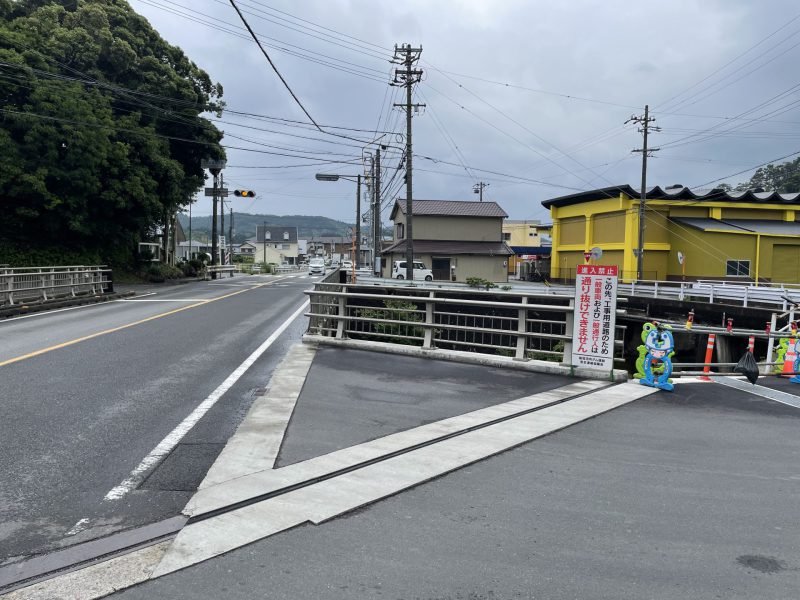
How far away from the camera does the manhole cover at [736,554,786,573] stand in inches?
142

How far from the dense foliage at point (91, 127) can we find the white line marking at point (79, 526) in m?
29.8

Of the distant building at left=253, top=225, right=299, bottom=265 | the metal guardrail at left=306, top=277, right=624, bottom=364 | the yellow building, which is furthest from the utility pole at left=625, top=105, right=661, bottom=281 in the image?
the distant building at left=253, top=225, right=299, bottom=265

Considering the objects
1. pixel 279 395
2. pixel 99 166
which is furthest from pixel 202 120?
pixel 279 395

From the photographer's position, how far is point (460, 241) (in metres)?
56.0

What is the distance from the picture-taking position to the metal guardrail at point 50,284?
1884cm

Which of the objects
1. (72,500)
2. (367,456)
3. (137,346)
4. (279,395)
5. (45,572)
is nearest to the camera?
(45,572)

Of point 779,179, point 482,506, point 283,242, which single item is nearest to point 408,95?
point 482,506

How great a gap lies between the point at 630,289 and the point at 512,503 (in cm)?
3033

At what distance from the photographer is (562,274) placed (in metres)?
55.4

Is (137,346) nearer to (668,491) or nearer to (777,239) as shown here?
(668,491)

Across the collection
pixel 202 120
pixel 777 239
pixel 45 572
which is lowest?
pixel 45 572

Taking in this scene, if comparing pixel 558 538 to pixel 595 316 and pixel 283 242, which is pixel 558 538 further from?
pixel 283 242

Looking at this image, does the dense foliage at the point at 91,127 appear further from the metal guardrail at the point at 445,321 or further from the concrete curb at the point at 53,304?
the metal guardrail at the point at 445,321

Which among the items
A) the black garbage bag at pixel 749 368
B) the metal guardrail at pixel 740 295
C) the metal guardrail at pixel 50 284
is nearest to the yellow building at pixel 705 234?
the metal guardrail at pixel 740 295
